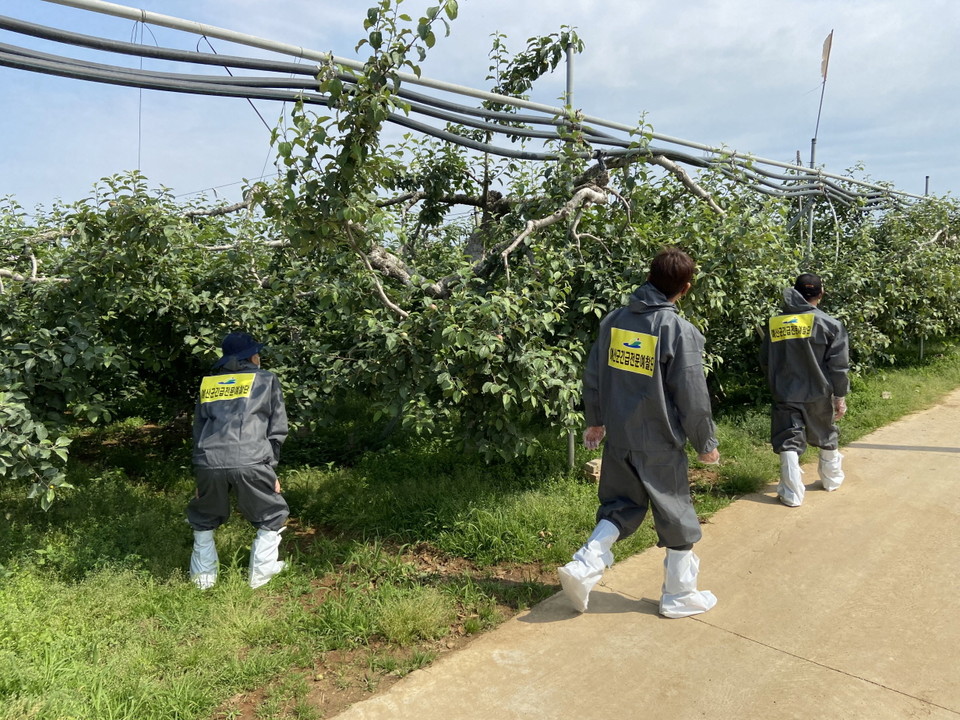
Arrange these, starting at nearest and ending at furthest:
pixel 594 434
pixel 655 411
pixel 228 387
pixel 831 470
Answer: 1. pixel 655 411
2. pixel 594 434
3. pixel 228 387
4. pixel 831 470

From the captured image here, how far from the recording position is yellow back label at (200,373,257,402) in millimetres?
3742

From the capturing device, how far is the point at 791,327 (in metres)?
4.69

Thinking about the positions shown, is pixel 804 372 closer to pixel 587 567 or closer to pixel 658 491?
pixel 658 491

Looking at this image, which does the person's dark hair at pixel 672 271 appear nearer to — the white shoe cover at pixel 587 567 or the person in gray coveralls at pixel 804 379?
the white shoe cover at pixel 587 567

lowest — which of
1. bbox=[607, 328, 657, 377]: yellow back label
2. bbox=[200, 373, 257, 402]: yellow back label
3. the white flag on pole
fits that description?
bbox=[200, 373, 257, 402]: yellow back label

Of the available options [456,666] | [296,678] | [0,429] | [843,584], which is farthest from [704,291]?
[0,429]

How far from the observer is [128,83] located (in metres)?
4.00

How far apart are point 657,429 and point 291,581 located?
6.83ft

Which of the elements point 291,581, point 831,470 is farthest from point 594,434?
point 831,470

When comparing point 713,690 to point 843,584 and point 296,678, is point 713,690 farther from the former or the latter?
point 296,678

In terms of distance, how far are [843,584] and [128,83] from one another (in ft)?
15.7

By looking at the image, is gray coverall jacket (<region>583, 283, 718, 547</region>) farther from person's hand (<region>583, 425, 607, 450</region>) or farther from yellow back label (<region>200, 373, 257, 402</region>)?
yellow back label (<region>200, 373, 257, 402</region>)

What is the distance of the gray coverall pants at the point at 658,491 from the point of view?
319cm

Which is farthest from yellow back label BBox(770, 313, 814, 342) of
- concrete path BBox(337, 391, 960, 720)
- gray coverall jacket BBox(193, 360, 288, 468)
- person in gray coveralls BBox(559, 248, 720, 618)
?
gray coverall jacket BBox(193, 360, 288, 468)
